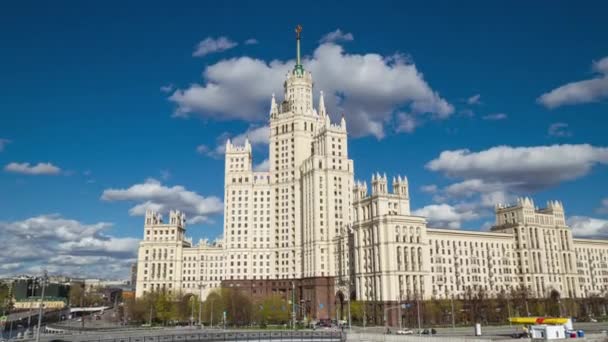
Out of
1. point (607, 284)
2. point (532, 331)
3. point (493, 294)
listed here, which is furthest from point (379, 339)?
point (607, 284)

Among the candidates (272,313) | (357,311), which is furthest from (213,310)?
(357,311)

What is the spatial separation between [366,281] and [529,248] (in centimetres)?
6112

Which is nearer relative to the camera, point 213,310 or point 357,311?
point 357,311

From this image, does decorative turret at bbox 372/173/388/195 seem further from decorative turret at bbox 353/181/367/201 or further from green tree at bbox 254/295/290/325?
green tree at bbox 254/295/290/325

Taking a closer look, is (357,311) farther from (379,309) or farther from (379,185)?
(379,185)

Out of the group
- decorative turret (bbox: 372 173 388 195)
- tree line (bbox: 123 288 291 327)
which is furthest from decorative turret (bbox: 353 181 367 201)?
tree line (bbox: 123 288 291 327)

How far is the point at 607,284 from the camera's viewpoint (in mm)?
197250

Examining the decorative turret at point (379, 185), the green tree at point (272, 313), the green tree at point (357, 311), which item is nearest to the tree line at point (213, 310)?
the green tree at point (272, 313)

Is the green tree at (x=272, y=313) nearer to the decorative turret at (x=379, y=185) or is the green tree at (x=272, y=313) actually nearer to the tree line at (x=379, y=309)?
the tree line at (x=379, y=309)

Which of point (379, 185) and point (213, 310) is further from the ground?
point (379, 185)

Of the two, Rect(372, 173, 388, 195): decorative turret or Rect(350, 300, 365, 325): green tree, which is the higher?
Rect(372, 173, 388, 195): decorative turret

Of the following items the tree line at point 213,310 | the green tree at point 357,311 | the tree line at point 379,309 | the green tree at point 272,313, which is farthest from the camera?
the tree line at point 213,310

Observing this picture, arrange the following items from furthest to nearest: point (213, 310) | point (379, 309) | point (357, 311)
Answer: point (213, 310) < point (357, 311) < point (379, 309)

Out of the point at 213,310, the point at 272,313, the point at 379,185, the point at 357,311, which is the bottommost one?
the point at 272,313
